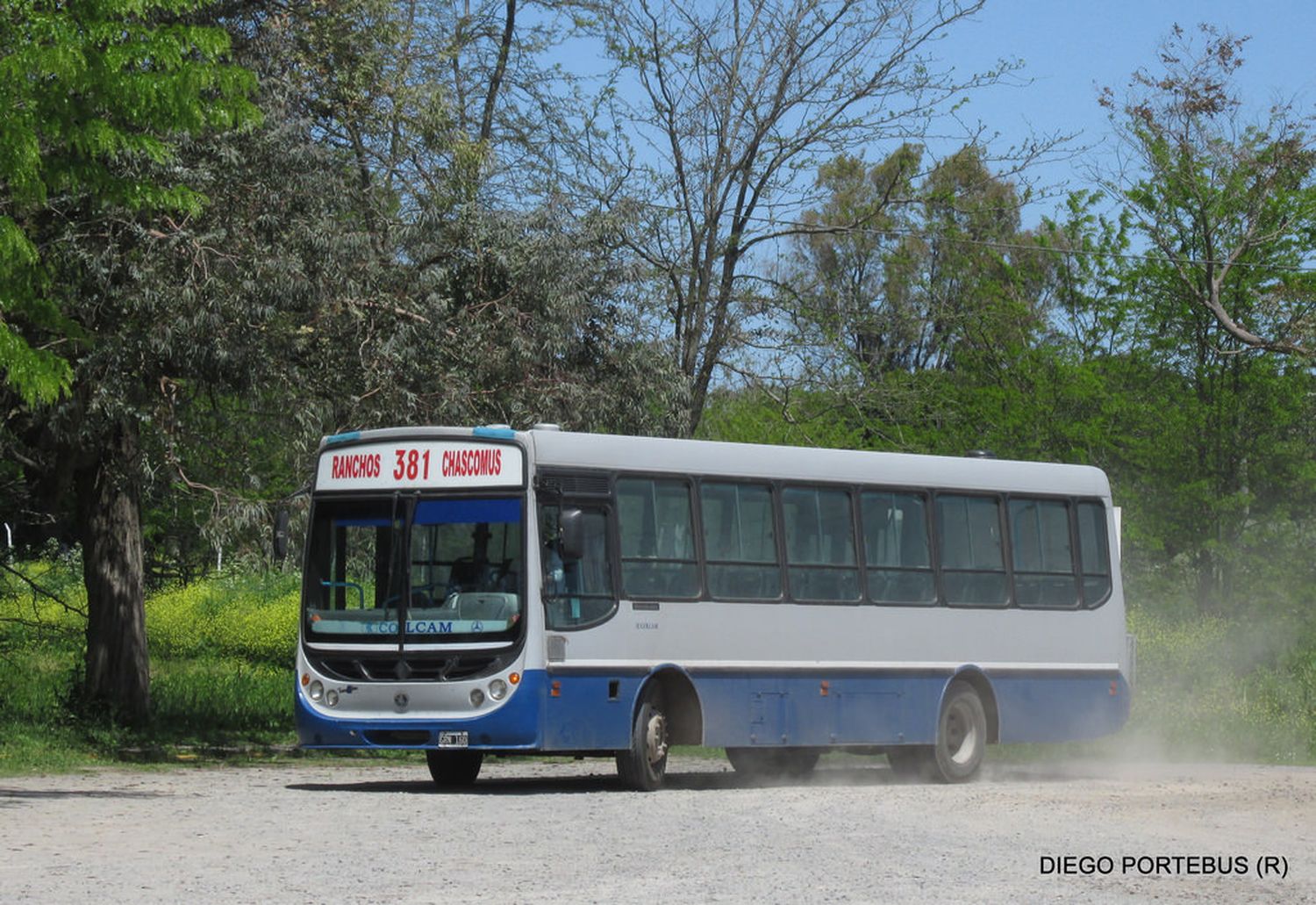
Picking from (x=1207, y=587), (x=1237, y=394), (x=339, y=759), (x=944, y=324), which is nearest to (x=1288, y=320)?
(x=1237, y=394)

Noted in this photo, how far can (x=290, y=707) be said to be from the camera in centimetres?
2697

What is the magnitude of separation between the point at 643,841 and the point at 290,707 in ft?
48.9

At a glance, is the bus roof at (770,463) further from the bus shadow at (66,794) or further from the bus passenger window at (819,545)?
the bus shadow at (66,794)

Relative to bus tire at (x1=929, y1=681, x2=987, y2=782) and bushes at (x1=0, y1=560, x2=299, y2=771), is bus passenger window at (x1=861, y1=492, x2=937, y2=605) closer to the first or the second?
bus tire at (x1=929, y1=681, x2=987, y2=782)

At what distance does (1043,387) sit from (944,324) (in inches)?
621

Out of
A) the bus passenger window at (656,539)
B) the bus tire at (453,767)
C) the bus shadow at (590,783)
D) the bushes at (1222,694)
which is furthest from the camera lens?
the bushes at (1222,694)

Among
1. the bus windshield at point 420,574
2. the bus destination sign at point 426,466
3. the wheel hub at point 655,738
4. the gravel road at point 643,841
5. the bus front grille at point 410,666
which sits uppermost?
the bus destination sign at point 426,466

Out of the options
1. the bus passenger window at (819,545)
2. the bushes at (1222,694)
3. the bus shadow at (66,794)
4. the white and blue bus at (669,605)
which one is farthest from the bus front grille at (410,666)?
the bushes at (1222,694)

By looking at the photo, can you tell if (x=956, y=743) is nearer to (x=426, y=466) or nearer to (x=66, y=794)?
(x=426, y=466)

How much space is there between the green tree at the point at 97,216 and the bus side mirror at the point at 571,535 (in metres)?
3.86

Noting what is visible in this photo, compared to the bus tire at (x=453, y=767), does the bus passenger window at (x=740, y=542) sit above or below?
above

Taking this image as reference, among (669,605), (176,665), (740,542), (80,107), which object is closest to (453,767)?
(669,605)

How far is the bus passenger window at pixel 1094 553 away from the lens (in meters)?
21.9

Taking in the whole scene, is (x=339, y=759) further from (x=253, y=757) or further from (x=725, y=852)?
(x=725, y=852)
